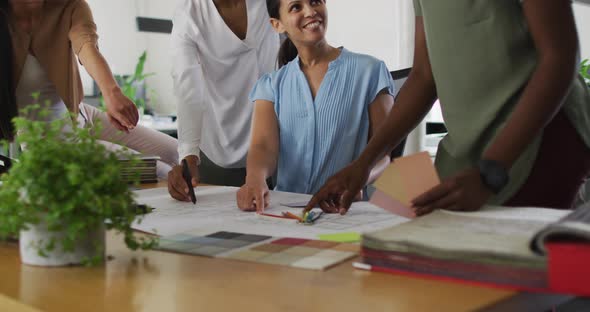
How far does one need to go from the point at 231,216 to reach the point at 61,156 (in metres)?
0.53

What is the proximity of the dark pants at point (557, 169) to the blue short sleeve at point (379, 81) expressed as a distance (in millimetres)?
809

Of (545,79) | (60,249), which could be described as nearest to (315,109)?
(545,79)

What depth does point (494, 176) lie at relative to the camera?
96 cm

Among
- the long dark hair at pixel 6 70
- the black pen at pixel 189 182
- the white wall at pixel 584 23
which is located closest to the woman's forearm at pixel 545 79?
the black pen at pixel 189 182

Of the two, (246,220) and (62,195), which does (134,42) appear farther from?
(62,195)

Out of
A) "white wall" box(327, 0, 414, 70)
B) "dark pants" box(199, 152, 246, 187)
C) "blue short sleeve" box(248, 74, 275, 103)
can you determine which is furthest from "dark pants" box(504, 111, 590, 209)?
"white wall" box(327, 0, 414, 70)

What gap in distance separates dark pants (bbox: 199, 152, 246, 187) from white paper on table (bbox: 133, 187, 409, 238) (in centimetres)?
76

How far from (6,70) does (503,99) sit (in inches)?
55.4

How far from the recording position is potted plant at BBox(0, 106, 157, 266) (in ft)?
2.64

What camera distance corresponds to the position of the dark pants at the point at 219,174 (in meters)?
2.38

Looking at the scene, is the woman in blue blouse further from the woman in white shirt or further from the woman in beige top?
the woman in beige top

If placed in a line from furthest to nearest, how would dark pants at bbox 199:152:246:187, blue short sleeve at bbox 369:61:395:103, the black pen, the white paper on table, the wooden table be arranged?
dark pants at bbox 199:152:246:187, blue short sleeve at bbox 369:61:395:103, the black pen, the white paper on table, the wooden table

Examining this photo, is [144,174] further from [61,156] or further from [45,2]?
[61,156]

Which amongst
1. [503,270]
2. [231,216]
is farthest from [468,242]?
[231,216]
